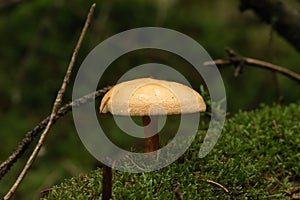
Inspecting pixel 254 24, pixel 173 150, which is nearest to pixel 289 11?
pixel 173 150

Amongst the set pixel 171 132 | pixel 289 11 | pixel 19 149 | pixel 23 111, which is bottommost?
pixel 171 132

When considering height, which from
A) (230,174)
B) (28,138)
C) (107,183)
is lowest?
(230,174)

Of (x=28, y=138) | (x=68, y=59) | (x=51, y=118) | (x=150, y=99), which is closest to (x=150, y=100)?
(x=150, y=99)

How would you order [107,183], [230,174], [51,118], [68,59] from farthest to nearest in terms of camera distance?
[68,59], [230,174], [51,118], [107,183]

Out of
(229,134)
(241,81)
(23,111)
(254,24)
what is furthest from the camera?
(254,24)

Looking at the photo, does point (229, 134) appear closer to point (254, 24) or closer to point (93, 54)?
point (93, 54)

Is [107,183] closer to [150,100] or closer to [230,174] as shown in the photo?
[150,100]
